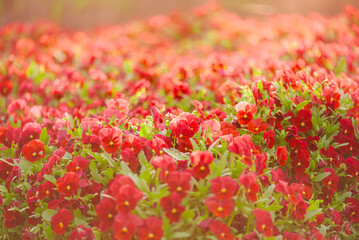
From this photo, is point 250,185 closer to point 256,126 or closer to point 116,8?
point 256,126

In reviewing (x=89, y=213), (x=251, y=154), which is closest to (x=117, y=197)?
(x=89, y=213)

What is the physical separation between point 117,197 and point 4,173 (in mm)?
991

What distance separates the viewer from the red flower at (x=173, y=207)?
4.63 feet

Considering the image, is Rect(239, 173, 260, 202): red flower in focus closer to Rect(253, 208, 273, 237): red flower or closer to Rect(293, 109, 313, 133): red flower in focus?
Rect(253, 208, 273, 237): red flower

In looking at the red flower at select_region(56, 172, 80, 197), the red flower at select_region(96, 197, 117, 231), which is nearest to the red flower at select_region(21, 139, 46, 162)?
the red flower at select_region(56, 172, 80, 197)

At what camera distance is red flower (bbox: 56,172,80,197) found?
1649 mm

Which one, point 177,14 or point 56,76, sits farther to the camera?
point 177,14

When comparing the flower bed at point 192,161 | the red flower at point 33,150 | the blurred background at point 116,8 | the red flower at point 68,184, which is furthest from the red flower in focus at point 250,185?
the blurred background at point 116,8

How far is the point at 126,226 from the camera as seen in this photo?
136 cm

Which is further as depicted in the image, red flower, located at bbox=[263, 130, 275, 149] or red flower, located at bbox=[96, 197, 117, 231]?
red flower, located at bbox=[263, 130, 275, 149]

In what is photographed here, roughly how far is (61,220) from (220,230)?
0.70m

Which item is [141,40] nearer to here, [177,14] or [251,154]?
[177,14]

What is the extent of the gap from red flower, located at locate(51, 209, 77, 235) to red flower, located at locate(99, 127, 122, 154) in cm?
33

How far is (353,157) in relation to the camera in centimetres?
206
